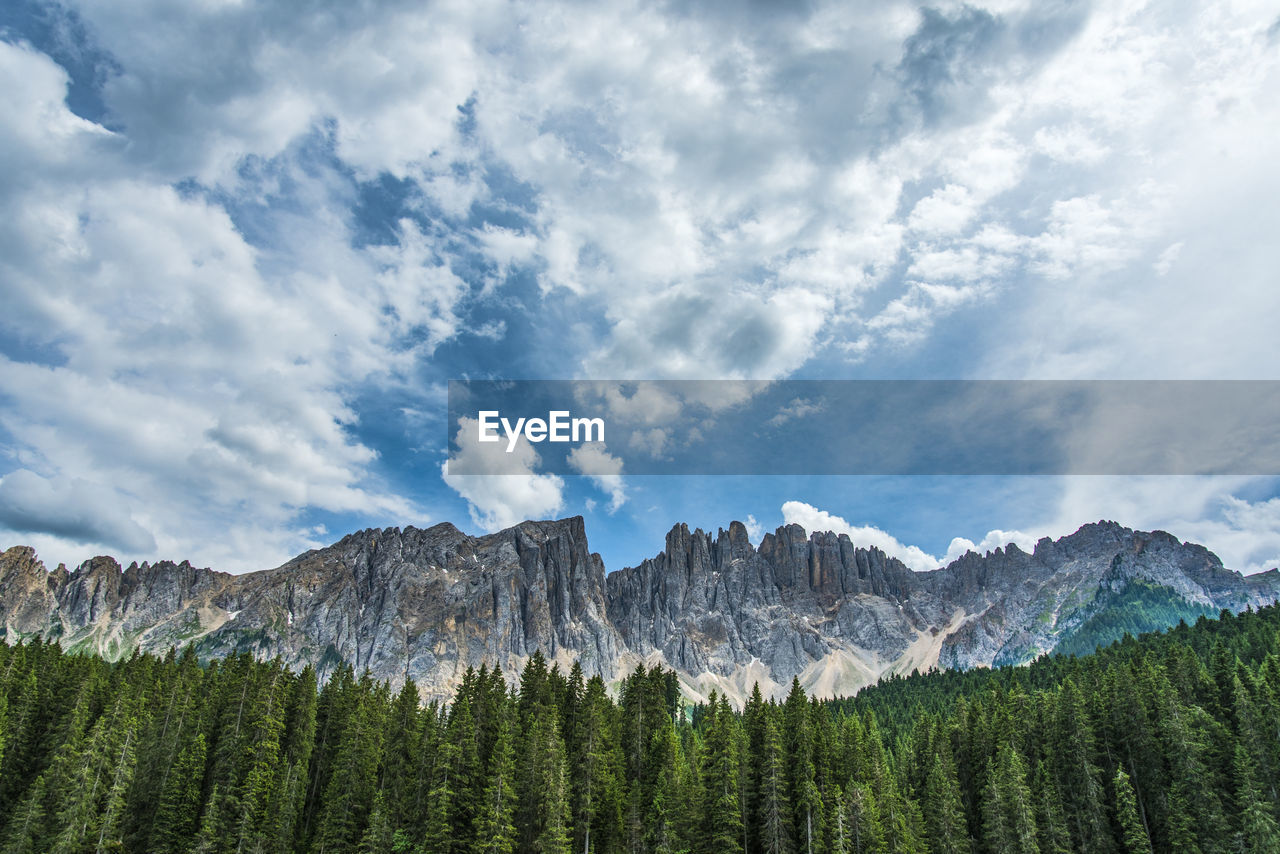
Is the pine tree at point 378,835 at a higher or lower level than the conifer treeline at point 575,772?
lower

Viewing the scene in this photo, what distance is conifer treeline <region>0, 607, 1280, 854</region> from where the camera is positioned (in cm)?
5856

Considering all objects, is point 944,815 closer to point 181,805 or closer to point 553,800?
point 553,800

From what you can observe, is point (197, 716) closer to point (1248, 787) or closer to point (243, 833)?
point (243, 833)

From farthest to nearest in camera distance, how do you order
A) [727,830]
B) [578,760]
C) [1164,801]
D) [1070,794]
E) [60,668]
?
[60,668] < [1070,794] < [1164,801] < [578,760] < [727,830]

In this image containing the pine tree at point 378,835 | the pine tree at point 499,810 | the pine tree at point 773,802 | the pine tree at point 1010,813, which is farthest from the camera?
the pine tree at point 1010,813

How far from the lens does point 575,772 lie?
62.3 meters

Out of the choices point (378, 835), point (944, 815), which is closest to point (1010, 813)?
point (944, 815)

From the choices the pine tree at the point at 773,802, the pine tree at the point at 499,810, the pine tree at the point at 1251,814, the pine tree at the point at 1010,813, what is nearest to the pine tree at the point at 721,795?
the pine tree at the point at 773,802

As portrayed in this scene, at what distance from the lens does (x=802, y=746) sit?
63.9m

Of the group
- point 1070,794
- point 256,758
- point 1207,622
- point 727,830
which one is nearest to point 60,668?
point 256,758

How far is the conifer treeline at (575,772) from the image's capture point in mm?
58562

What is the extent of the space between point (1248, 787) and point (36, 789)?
4059 inches

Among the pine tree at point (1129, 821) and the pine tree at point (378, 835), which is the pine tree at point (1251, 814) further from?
the pine tree at point (378, 835)

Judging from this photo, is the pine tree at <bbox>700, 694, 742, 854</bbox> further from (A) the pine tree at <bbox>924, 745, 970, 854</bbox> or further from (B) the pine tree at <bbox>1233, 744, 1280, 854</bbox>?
(B) the pine tree at <bbox>1233, 744, 1280, 854</bbox>
